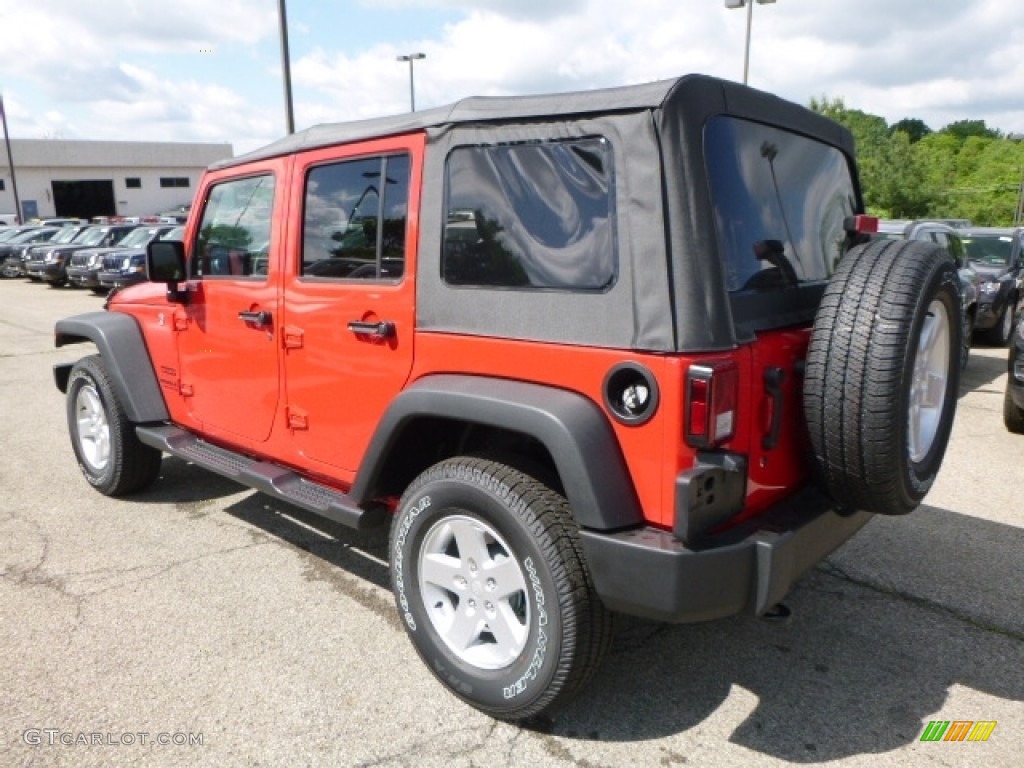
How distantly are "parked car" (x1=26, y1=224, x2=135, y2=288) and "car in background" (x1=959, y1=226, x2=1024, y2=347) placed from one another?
62.3ft

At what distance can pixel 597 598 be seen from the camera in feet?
7.89

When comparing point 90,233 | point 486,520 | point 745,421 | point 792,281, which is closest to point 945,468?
point 792,281

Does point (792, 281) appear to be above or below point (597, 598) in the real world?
above

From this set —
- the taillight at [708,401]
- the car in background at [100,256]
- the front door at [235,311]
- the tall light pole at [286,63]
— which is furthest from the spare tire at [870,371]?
the car in background at [100,256]

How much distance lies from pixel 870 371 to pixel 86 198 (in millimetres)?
72118

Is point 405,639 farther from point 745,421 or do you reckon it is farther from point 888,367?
point 888,367

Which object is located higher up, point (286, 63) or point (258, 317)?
point (286, 63)

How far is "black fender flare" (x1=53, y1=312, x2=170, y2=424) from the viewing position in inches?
172

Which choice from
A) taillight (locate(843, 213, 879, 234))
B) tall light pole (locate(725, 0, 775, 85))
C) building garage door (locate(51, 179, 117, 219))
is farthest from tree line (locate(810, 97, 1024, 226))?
building garage door (locate(51, 179, 117, 219))

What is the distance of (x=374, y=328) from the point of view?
2967mm

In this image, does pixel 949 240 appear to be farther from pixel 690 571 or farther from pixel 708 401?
pixel 690 571

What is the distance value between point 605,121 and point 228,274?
226 cm

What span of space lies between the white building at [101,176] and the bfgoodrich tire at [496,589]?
6583cm

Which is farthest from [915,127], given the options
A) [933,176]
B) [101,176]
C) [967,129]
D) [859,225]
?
[859,225]
